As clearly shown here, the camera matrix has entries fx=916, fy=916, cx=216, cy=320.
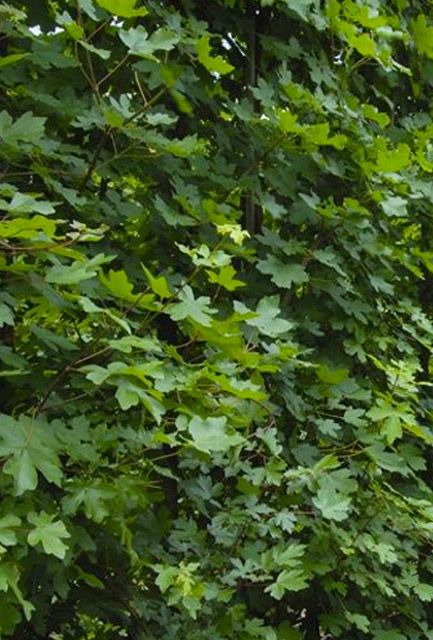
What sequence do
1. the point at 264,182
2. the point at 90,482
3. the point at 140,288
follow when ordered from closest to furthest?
the point at 90,482, the point at 140,288, the point at 264,182

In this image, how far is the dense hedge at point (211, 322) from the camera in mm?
1839

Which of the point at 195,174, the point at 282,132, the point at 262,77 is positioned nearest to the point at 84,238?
the point at 195,174

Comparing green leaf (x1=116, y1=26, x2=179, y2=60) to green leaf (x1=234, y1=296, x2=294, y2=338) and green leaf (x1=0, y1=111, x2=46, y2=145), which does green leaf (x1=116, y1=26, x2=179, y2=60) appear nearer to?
green leaf (x1=0, y1=111, x2=46, y2=145)

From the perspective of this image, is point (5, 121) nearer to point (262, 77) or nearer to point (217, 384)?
point (217, 384)

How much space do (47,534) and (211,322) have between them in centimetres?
56

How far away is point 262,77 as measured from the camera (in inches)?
108

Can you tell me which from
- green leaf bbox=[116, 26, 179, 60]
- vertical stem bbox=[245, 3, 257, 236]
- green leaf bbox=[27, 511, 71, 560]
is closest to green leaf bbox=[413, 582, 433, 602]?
vertical stem bbox=[245, 3, 257, 236]

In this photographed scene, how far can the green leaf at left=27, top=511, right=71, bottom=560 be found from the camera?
162 cm

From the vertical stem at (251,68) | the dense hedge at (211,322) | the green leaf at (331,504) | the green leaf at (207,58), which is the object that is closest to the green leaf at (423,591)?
Result: the dense hedge at (211,322)

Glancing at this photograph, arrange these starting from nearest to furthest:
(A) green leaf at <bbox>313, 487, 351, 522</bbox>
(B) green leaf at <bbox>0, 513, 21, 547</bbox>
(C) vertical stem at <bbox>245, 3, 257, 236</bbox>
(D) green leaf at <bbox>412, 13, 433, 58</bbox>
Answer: (B) green leaf at <bbox>0, 513, 21, 547</bbox> → (A) green leaf at <bbox>313, 487, 351, 522</bbox> → (C) vertical stem at <bbox>245, 3, 257, 236</bbox> → (D) green leaf at <bbox>412, 13, 433, 58</bbox>

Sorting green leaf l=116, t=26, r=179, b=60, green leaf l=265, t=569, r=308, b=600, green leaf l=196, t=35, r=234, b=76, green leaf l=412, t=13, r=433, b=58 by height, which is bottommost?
green leaf l=265, t=569, r=308, b=600

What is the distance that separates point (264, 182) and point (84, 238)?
1091mm

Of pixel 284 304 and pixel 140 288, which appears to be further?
pixel 284 304

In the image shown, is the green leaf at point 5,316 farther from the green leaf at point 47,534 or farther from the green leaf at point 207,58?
the green leaf at point 207,58
